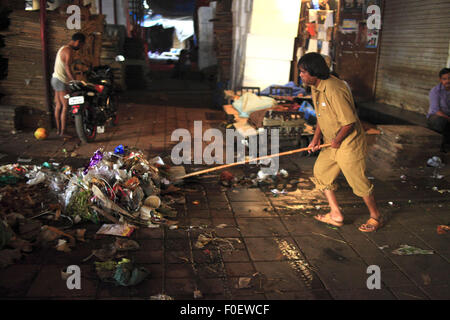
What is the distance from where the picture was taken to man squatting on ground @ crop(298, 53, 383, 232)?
174 inches

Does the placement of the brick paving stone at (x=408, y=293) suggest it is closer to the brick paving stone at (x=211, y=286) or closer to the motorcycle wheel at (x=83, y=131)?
the brick paving stone at (x=211, y=286)

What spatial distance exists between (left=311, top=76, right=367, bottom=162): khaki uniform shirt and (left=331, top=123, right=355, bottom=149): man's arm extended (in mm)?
50

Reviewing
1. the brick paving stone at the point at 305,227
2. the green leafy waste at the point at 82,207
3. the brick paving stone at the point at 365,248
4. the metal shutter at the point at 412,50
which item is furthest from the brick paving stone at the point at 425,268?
the metal shutter at the point at 412,50

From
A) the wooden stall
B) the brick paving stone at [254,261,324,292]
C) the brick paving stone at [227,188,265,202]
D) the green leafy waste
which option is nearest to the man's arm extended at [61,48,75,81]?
the wooden stall

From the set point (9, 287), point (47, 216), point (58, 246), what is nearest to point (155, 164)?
point (47, 216)

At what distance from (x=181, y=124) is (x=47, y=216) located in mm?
5584

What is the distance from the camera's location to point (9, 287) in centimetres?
346

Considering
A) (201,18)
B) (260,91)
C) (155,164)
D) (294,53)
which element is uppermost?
(201,18)

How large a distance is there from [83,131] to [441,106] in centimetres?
661

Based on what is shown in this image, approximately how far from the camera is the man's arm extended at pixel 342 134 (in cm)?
441

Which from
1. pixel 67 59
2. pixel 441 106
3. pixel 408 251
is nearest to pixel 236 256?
pixel 408 251

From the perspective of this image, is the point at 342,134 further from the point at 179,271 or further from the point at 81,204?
the point at 81,204

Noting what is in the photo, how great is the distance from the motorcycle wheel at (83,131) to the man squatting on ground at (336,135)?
194 inches
